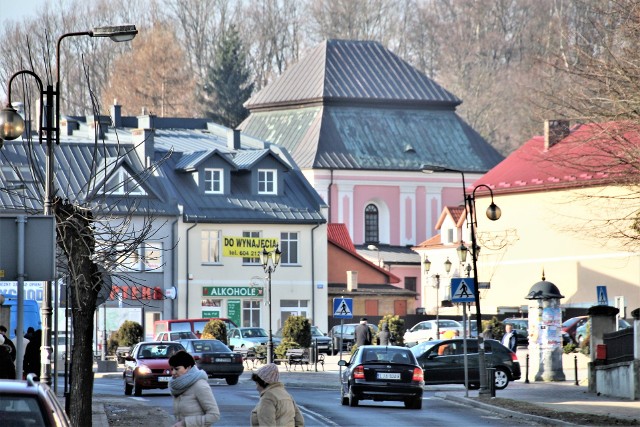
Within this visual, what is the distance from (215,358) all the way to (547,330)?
28.4 feet

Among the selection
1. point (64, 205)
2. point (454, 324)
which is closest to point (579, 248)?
point (454, 324)

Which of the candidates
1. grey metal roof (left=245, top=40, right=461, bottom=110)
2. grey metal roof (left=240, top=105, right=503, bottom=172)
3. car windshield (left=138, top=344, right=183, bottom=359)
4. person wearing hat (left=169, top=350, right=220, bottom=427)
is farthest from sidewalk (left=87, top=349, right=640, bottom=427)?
grey metal roof (left=245, top=40, right=461, bottom=110)

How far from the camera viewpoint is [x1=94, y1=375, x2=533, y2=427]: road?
28141mm

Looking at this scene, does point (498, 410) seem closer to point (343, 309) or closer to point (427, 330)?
point (343, 309)

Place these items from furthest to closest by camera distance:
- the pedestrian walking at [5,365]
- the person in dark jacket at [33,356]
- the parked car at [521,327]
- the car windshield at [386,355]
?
the parked car at [521,327] < the car windshield at [386,355] < the person in dark jacket at [33,356] < the pedestrian walking at [5,365]

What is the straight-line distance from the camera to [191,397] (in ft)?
49.6

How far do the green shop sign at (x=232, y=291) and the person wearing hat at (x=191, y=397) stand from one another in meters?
60.6

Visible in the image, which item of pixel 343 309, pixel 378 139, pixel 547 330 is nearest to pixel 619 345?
pixel 547 330

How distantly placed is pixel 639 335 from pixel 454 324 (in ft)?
124

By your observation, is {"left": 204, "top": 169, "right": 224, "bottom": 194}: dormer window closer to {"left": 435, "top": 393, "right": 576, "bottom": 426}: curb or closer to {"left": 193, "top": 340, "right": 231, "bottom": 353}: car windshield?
{"left": 193, "top": 340, "right": 231, "bottom": 353}: car windshield

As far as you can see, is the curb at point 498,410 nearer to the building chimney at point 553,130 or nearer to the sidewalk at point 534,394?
the sidewalk at point 534,394

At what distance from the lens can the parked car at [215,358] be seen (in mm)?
43312

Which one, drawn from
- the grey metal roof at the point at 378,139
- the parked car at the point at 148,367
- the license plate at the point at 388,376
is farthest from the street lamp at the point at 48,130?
the grey metal roof at the point at 378,139

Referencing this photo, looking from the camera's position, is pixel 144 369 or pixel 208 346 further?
pixel 208 346
